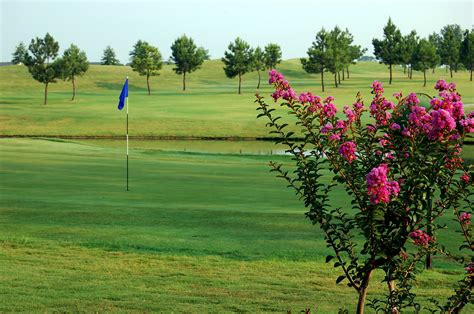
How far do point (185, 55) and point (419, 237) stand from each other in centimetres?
13111

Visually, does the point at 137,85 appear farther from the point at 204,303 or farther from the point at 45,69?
the point at 204,303

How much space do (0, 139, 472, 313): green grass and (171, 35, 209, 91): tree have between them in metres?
110

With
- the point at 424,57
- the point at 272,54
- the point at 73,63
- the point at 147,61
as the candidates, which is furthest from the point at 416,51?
the point at 73,63

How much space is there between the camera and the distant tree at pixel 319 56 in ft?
439

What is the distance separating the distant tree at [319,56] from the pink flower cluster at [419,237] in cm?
12394

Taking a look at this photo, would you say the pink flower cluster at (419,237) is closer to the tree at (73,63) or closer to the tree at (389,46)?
the tree at (73,63)

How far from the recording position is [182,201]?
23062mm

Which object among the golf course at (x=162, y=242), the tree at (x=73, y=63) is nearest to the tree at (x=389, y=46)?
the tree at (x=73, y=63)

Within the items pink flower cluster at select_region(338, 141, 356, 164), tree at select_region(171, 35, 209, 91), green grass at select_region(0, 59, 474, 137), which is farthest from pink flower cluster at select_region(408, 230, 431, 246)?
tree at select_region(171, 35, 209, 91)

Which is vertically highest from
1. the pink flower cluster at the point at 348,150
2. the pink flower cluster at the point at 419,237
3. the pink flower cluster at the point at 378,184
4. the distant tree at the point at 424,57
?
the distant tree at the point at 424,57

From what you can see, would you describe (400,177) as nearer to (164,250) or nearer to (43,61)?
(164,250)

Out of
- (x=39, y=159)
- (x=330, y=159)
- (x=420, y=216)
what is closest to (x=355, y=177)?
(x=330, y=159)

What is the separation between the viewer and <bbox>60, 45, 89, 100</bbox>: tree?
362 ft

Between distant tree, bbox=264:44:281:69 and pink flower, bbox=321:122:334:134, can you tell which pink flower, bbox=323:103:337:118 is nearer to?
pink flower, bbox=321:122:334:134
